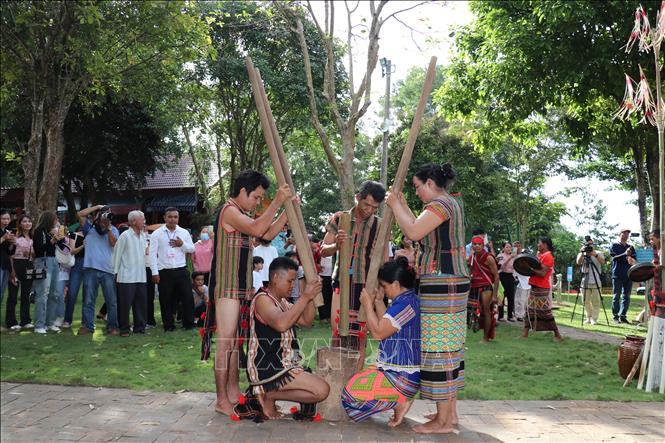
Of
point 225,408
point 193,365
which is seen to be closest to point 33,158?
point 193,365

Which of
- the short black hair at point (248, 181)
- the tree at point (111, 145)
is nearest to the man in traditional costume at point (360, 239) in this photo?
the short black hair at point (248, 181)

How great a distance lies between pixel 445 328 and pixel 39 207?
38.8 ft

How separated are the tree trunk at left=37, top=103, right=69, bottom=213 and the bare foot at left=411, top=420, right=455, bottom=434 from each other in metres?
11.8

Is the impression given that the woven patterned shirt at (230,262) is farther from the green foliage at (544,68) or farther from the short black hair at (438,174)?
the green foliage at (544,68)

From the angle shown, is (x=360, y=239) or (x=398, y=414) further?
(x=360, y=239)

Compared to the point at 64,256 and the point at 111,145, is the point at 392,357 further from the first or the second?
the point at 111,145

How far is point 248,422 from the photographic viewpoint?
5.05 meters

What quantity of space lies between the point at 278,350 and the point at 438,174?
1847mm

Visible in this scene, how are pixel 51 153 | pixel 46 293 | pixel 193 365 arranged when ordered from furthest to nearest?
pixel 51 153 → pixel 46 293 → pixel 193 365

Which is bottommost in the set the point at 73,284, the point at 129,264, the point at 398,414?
the point at 398,414

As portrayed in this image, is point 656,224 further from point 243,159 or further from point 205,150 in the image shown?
point 205,150

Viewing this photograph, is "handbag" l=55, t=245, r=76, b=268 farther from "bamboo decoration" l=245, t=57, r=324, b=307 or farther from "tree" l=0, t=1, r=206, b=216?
"bamboo decoration" l=245, t=57, r=324, b=307

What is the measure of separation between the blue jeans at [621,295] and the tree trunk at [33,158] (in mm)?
12280

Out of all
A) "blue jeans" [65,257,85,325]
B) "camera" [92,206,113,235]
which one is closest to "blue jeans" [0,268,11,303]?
"blue jeans" [65,257,85,325]
